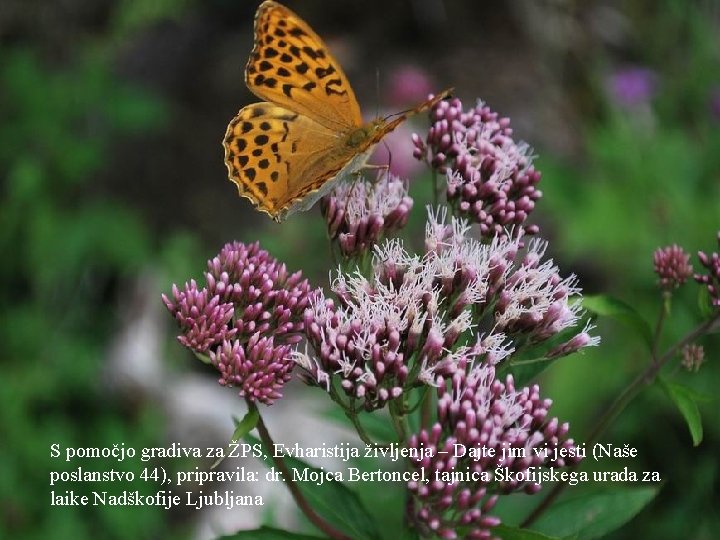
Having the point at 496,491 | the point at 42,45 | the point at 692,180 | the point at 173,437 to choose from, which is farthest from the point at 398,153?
the point at 42,45

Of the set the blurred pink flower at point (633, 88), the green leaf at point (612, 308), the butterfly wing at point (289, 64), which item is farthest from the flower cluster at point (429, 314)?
the blurred pink flower at point (633, 88)

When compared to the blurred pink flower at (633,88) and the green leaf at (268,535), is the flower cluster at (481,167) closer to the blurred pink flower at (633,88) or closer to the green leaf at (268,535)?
the green leaf at (268,535)

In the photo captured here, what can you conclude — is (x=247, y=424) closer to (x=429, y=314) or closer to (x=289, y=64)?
(x=429, y=314)

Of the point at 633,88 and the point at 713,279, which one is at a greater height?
the point at 633,88

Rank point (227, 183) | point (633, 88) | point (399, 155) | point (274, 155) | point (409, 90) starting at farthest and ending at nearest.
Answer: point (227, 183), point (633, 88), point (409, 90), point (399, 155), point (274, 155)

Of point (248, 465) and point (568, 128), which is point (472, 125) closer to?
point (248, 465)

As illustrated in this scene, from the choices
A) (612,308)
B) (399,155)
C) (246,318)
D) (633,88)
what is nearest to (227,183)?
(399,155)

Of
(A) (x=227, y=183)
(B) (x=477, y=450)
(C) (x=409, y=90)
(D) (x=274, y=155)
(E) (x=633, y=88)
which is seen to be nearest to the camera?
(B) (x=477, y=450)
